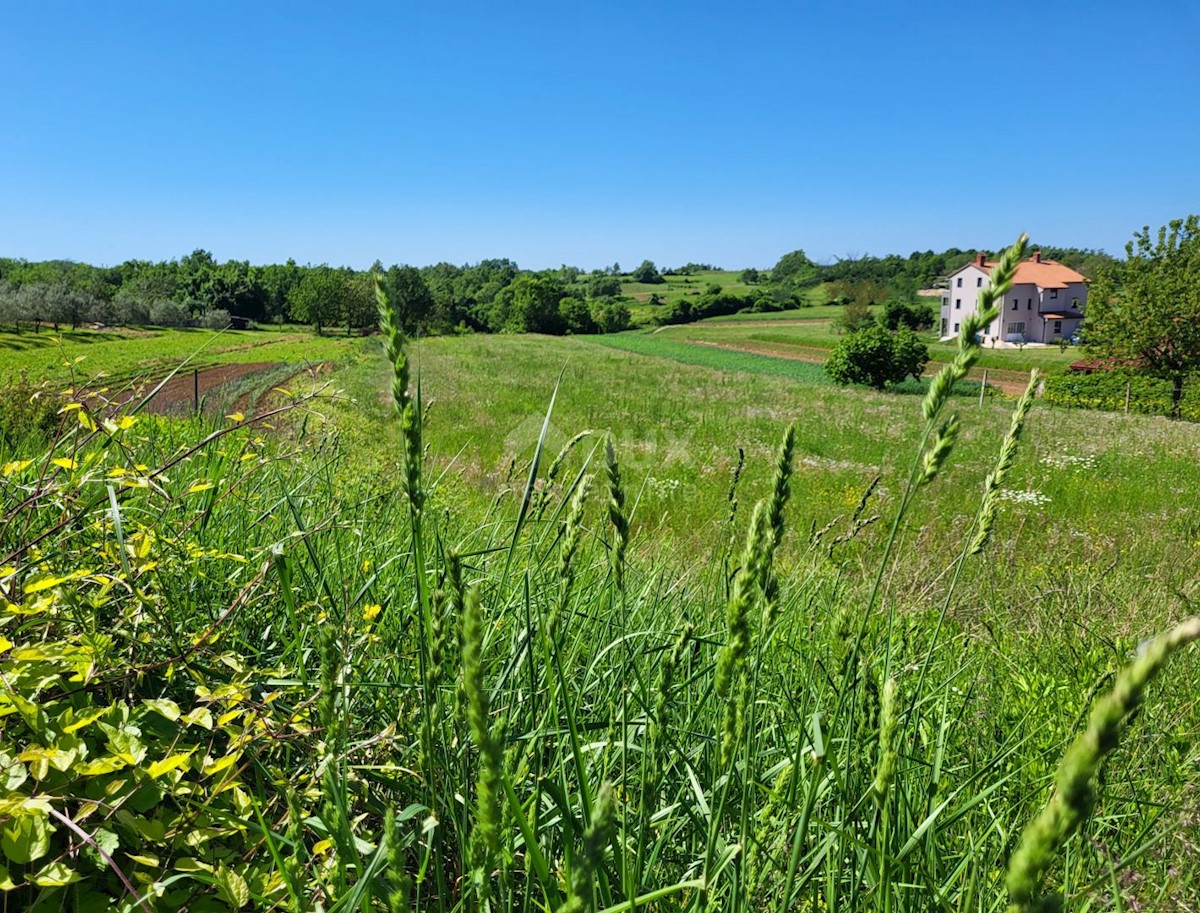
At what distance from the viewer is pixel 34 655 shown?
154 cm

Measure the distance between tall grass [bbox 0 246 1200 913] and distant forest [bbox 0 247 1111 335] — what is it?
982 inches

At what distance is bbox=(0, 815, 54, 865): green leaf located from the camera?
1.33m

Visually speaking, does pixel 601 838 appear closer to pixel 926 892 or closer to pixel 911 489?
pixel 911 489

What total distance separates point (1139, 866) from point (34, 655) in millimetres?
3057

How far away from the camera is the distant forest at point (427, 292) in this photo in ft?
171

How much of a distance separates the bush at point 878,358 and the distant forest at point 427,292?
35.2ft

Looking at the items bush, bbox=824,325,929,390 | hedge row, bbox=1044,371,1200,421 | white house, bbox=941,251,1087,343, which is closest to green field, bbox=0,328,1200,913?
hedge row, bbox=1044,371,1200,421

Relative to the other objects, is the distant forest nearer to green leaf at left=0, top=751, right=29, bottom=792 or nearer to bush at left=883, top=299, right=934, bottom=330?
bush at left=883, top=299, right=934, bottom=330

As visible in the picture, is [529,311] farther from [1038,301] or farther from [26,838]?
[26,838]

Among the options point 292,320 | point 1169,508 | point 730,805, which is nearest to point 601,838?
point 730,805

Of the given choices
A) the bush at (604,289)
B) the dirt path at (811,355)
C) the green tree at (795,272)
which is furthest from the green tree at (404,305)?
the bush at (604,289)

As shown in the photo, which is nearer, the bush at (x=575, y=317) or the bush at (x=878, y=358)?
the bush at (x=878, y=358)

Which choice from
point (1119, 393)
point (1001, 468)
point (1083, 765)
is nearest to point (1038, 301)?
point (1119, 393)

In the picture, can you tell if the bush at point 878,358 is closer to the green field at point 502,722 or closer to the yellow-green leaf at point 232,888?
the green field at point 502,722
